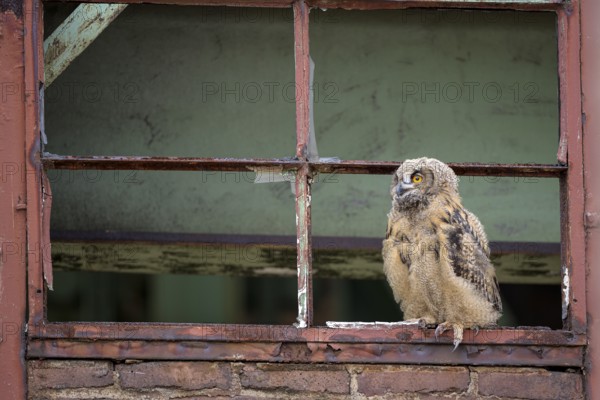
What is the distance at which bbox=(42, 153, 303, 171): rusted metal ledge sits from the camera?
3.04 metres

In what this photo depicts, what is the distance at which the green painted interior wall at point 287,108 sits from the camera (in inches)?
176

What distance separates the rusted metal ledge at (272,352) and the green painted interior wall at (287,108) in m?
1.53

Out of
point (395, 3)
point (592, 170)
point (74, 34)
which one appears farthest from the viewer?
point (74, 34)

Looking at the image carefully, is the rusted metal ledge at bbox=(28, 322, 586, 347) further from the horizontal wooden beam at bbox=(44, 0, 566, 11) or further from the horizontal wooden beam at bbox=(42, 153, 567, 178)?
the horizontal wooden beam at bbox=(44, 0, 566, 11)

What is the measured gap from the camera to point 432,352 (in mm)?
3014

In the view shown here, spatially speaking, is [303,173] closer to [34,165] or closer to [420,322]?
[420,322]

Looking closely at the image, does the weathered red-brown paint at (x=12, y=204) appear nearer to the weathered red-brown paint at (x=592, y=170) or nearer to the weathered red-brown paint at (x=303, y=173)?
the weathered red-brown paint at (x=303, y=173)

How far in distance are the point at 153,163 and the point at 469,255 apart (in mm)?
1106

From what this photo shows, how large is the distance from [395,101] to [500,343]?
182 cm

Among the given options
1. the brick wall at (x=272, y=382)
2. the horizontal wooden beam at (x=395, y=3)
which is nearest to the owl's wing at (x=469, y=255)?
the brick wall at (x=272, y=382)

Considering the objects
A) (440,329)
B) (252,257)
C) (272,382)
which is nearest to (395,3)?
(440,329)

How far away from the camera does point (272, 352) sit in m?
2.99

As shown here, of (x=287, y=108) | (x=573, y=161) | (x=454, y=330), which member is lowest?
(x=454, y=330)

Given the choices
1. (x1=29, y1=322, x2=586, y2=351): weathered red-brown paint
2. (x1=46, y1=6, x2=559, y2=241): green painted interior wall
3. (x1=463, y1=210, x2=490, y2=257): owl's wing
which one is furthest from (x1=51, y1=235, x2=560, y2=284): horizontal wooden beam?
(x1=29, y1=322, x2=586, y2=351): weathered red-brown paint
